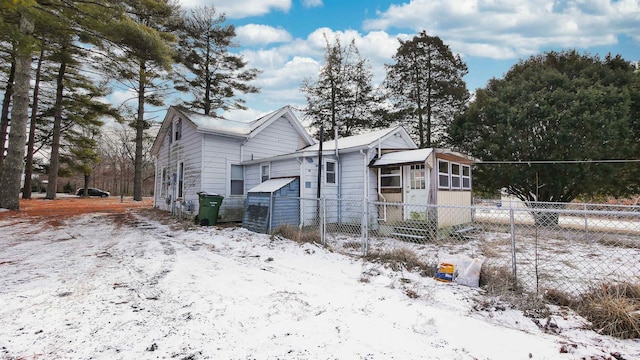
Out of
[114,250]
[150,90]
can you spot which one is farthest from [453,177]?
[150,90]

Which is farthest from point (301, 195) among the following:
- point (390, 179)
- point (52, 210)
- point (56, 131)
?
point (56, 131)

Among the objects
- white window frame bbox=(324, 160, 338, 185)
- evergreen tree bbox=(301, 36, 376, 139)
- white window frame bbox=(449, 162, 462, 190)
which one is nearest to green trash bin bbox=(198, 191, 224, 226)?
white window frame bbox=(324, 160, 338, 185)

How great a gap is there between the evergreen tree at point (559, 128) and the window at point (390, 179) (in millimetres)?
5628

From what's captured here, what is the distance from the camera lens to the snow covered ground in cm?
Result: 237

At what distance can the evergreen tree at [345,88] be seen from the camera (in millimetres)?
21797

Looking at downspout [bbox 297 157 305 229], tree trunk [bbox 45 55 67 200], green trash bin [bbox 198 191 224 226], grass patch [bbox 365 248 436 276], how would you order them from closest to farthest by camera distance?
grass patch [bbox 365 248 436 276] < downspout [bbox 297 157 305 229] < green trash bin [bbox 198 191 224 226] < tree trunk [bbox 45 55 67 200]

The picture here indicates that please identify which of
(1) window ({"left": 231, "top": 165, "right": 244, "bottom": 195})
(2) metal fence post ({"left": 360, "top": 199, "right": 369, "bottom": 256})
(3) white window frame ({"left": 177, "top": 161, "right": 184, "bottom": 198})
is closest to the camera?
(2) metal fence post ({"left": 360, "top": 199, "right": 369, "bottom": 256})

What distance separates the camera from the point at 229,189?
39.1ft

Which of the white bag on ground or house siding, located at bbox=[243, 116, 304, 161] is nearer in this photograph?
the white bag on ground

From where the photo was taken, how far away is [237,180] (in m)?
12.2

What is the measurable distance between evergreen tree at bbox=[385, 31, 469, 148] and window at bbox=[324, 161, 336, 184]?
416 inches

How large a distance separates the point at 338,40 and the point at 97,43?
15378 mm

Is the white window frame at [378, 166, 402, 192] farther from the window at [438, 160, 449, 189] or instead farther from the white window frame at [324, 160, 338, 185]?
the white window frame at [324, 160, 338, 185]

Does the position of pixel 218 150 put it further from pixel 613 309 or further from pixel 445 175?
pixel 613 309
